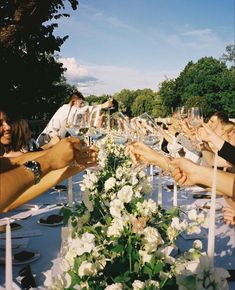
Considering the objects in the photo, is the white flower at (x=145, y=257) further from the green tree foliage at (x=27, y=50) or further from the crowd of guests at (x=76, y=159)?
the green tree foliage at (x=27, y=50)

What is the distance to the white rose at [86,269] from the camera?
0.97 meters

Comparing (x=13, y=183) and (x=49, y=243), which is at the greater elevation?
(x=13, y=183)

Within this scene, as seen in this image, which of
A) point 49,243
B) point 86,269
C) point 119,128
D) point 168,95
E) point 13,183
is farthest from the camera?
point 168,95

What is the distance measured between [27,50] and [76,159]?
55.0 ft

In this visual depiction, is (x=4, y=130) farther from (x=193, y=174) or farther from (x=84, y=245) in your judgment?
(x=84, y=245)

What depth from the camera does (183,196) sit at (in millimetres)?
3588

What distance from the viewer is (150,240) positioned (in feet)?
3.50

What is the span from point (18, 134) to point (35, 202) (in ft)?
2.01

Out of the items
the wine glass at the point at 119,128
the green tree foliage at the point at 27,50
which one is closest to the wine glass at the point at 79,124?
the wine glass at the point at 119,128

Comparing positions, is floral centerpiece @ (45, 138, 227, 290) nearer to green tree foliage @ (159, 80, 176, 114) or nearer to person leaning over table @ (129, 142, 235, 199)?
person leaning over table @ (129, 142, 235, 199)

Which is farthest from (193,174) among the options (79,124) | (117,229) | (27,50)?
(27,50)

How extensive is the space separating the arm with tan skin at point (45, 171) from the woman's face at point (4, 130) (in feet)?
3.30

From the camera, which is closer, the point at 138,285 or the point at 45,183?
the point at 138,285

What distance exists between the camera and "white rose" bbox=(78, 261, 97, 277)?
3.17 feet
